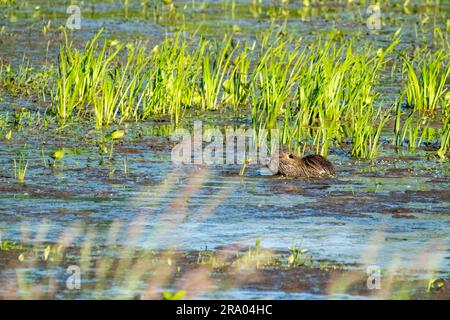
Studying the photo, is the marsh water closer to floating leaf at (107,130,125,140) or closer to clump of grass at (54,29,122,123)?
floating leaf at (107,130,125,140)

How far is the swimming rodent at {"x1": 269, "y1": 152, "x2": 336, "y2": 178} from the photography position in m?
8.45

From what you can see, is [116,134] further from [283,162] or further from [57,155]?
[283,162]

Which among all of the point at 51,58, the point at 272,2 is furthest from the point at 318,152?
the point at 272,2

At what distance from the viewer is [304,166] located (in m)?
8.51

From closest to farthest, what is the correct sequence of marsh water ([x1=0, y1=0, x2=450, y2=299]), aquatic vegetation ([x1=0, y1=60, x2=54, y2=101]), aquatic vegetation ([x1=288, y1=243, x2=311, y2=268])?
1. aquatic vegetation ([x1=288, y1=243, x2=311, y2=268])
2. marsh water ([x1=0, y1=0, x2=450, y2=299])
3. aquatic vegetation ([x1=0, y1=60, x2=54, y2=101])

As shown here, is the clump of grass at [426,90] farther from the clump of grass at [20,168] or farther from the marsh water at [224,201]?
the clump of grass at [20,168]

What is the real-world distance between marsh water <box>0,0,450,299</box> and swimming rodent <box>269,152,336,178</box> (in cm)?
6

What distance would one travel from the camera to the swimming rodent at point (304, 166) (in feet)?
27.7

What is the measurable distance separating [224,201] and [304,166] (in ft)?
3.24

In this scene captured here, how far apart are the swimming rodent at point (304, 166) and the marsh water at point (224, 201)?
0.06 metres

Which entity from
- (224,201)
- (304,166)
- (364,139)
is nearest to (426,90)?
(364,139)

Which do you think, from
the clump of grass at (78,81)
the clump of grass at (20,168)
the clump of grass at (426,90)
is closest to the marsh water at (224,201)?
the clump of grass at (20,168)

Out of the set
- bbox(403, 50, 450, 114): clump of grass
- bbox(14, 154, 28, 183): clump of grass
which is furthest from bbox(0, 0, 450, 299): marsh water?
bbox(403, 50, 450, 114): clump of grass

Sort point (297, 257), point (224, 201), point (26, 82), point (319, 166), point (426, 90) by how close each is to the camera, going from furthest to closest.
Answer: point (26, 82), point (426, 90), point (319, 166), point (224, 201), point (297, 257)
